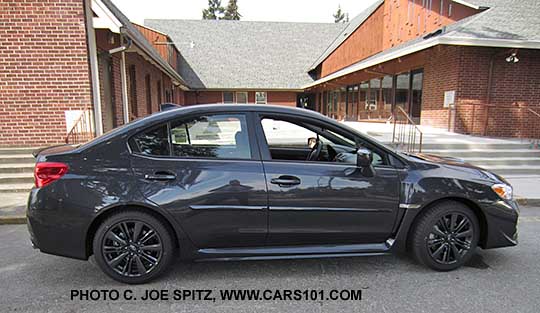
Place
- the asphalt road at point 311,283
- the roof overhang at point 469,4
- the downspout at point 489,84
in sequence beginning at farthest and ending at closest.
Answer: the roof overhang at point 469,4, the downspout at point 489,84, the asphalt road at point 311,283

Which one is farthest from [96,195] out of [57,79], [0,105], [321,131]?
[0,105]

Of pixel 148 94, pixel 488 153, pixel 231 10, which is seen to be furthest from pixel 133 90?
pixel 231 10

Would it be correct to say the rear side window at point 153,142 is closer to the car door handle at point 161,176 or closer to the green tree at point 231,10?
the car door handle at point 161,176

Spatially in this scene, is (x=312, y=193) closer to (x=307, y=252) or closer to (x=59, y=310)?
(x=307, y=252)

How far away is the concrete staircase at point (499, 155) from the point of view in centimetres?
772

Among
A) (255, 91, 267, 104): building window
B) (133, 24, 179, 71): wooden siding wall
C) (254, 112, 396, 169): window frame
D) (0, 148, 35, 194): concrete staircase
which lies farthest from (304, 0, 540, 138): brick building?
(255, 91, 267, 104): building window

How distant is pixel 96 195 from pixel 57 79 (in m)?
5.13

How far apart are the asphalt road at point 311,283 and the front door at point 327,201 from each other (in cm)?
36

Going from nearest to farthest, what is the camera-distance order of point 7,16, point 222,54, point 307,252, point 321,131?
point 307,252 < point 321,131 < point 7,16 < point 222,54

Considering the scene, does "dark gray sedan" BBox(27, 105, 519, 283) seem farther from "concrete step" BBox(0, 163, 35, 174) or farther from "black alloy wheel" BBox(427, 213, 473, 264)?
"concrete step" BBox(0, 163, 35, 174)

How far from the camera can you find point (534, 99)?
1021 centimetres

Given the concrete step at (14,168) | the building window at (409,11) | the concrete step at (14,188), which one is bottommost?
the concrete step at (14,188)

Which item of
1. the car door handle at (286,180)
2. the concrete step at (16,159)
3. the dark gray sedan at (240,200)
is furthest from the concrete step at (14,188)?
the car door handle at (286,180)

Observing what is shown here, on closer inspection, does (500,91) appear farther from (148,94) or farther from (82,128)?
(148,94)
